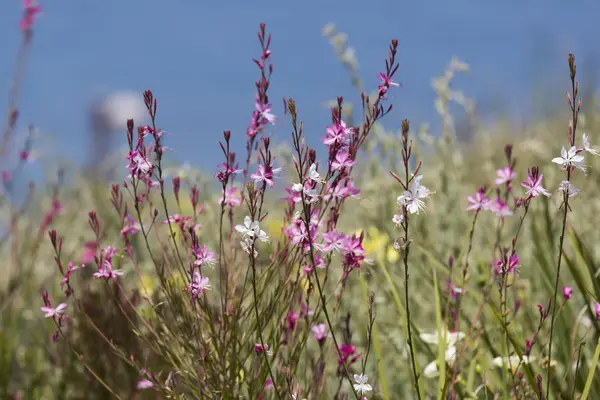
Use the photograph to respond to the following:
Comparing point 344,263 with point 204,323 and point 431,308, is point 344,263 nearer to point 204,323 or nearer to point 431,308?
point 204,323

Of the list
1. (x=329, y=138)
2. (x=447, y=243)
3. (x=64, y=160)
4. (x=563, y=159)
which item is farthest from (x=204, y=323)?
(x=64, y=160)

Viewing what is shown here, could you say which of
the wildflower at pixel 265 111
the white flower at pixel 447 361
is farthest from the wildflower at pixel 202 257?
the white flower at pixel 447 361

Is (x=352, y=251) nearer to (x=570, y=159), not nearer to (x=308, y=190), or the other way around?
(x=308, y=190)

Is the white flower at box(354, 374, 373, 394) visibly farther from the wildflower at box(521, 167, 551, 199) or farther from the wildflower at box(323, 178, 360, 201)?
the wildflower at box(521, 167, 551, 199)

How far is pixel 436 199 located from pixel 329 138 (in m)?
3.07

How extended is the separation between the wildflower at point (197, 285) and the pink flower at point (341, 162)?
0.47 m

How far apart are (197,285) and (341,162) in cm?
52

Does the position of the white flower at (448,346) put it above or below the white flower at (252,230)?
above

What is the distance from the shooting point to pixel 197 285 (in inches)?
77.7

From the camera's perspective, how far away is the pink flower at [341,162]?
6.22 ft

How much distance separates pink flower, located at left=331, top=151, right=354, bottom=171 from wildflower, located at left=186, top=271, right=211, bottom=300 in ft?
1.53

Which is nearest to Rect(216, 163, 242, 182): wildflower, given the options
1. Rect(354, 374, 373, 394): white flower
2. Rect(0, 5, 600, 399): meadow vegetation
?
Rect(0, 5, 600, 399): meadow vegetation

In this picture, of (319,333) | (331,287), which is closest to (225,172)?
(319,333)

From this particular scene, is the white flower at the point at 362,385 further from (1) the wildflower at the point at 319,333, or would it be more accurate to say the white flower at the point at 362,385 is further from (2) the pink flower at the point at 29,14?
(2) the pink flower at the point at 29,14
